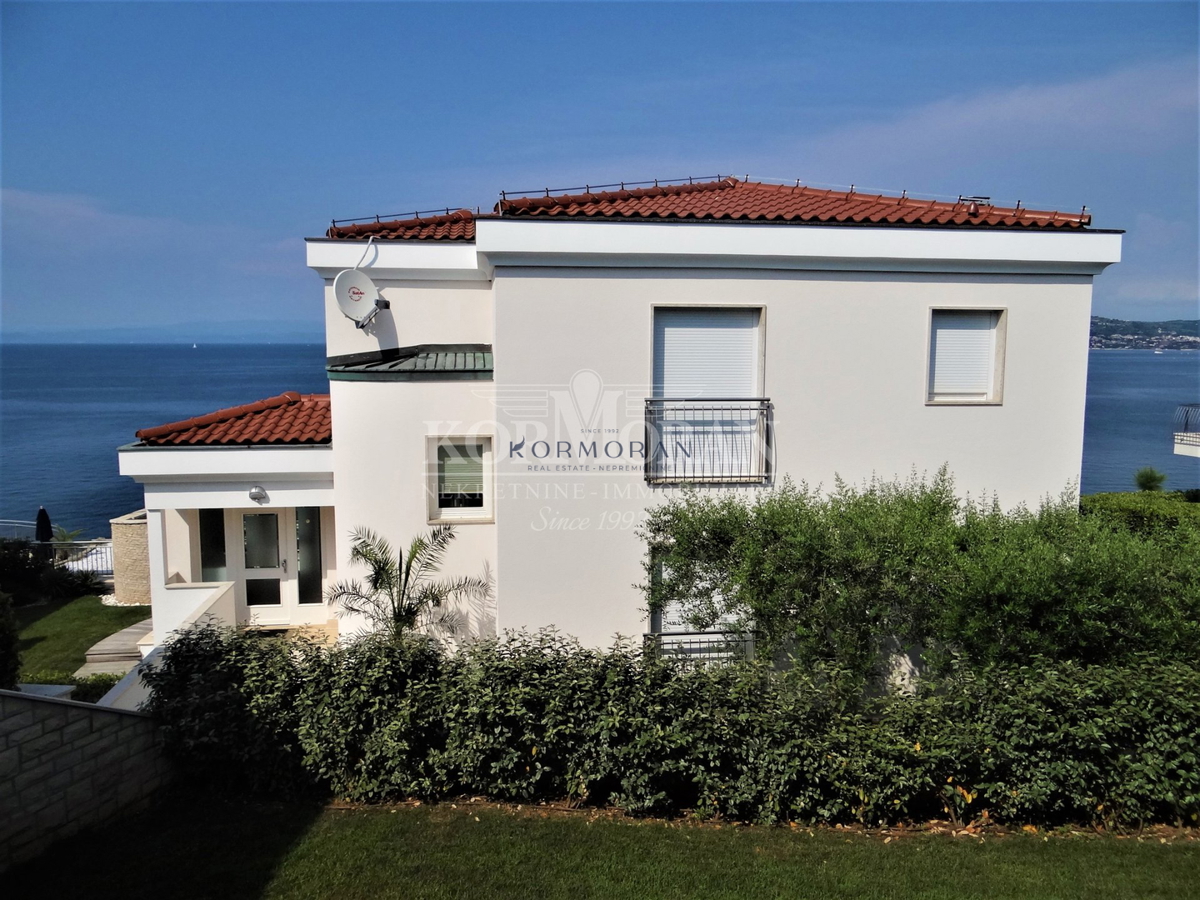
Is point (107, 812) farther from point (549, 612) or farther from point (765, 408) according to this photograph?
point (765, 408)

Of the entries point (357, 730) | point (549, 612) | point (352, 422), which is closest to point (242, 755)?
point (357, 730)

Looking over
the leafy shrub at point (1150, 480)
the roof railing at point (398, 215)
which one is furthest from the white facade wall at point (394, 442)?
the leafy shrub at point (1150, 480)

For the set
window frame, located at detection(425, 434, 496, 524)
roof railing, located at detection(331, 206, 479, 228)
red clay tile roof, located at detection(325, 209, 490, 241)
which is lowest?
window frame, located at detection(425, 434, 496, 524)

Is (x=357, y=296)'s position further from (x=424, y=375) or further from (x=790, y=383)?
(x=790, y=383)

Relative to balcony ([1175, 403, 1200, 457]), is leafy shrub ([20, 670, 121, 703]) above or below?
below

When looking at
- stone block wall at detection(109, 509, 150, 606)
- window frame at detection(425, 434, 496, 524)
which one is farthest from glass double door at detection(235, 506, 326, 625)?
stone block wall at detection(109, 509, 150, 606)

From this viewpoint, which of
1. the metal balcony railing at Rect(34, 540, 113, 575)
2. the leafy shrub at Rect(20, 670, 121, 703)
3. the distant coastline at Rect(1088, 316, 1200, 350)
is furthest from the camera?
the distant coastline at Rect(1088, 316, 1200, 350)

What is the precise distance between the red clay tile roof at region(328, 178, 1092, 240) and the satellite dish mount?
0.77 metres

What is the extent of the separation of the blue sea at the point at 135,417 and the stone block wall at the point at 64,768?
56257 mm

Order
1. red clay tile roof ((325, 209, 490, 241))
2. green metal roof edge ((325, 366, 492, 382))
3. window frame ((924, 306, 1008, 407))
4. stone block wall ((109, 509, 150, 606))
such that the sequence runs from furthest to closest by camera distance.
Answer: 1. stone block wall ((109, 509, 150, 606))
2. red clay tile roof ((325, 209, 490, 241))
3. green metal roof edge ((325, 366, 492, 382))
4. window frame ((924, 306, 1008, 407))

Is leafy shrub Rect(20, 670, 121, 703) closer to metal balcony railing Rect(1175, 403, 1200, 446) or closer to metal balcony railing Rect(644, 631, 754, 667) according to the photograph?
metal balcony railing Rect(644, 631, 754, 667)

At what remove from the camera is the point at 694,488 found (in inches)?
425

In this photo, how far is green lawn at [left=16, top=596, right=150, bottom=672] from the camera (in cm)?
1603

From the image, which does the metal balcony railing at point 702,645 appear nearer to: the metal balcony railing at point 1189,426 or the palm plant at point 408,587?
the palm plant at point 408,587
